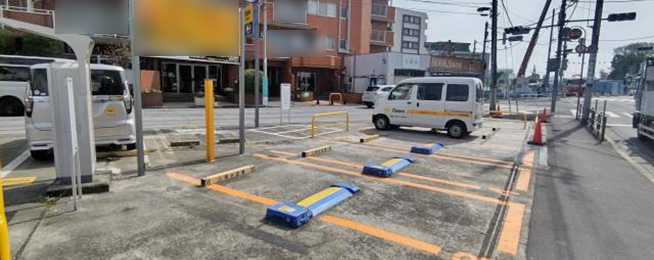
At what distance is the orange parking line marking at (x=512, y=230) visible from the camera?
3664 millimetres

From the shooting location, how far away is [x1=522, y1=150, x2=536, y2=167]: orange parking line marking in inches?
302

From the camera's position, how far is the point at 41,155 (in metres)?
6.52

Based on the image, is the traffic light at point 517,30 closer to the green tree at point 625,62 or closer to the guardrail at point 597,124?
the guardrail at point 597,124

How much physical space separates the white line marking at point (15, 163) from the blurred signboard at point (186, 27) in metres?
3.02

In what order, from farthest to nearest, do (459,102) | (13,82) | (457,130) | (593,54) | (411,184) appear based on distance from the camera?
(593,54), (13,82), (457,130), (459,102), (411,184)

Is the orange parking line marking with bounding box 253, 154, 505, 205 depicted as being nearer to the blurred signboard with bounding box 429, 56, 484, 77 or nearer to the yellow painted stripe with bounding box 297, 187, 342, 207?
the yellow painted stripe with bounding box 297, 187, 342, 207

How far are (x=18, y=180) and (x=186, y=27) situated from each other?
3401 millimetres

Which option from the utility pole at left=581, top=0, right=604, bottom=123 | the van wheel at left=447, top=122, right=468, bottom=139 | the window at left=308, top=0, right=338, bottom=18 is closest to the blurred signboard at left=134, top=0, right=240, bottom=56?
the van wheel at left=447, top=122, right=468, bottom=139

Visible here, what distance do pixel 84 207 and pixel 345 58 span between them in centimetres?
2925

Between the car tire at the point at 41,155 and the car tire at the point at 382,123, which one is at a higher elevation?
the car tire at the point at 382,123

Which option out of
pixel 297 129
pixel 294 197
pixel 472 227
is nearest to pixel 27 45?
pixel 297 129

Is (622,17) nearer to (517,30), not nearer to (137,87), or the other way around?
(517,30)

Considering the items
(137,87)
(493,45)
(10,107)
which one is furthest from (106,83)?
(493,45)

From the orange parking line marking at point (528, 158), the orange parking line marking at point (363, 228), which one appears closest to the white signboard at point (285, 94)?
the orange parking line marking at point (528, 158)
